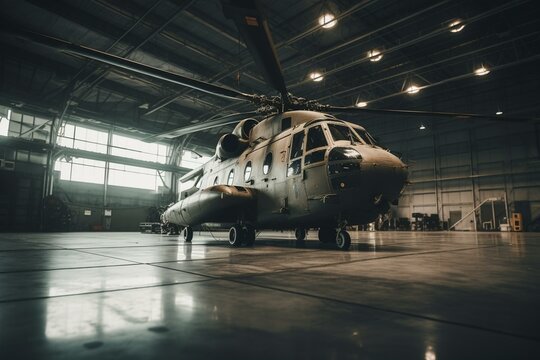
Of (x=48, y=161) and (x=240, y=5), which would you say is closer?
(x=240, y=5)

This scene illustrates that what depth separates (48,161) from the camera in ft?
73.9

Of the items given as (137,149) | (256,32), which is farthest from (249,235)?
(137,149)

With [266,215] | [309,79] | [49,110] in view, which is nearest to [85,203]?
[49,110]

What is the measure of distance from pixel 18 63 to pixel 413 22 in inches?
930

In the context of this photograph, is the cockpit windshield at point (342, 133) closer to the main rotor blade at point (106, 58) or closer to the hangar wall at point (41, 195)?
the main rotor blade at point (106, 58)

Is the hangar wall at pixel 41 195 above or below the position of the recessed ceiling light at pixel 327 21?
below

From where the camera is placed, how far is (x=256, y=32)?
518 cm

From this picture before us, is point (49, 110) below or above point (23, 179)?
above

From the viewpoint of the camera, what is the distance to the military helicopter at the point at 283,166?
235 inches

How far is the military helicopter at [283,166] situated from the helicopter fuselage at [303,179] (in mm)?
19

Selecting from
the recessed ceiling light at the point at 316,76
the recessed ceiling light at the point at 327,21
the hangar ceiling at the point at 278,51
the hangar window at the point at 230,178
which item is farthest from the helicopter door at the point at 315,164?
the recessed ceiling light at the point at 316,76

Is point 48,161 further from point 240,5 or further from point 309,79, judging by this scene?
point 240,5

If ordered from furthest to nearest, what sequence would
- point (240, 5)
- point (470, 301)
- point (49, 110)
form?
point (49, 110) < point (240, 5) < point (470, 301)

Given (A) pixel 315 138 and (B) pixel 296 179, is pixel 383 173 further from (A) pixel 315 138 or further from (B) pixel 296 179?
(B) pixel 296 179
